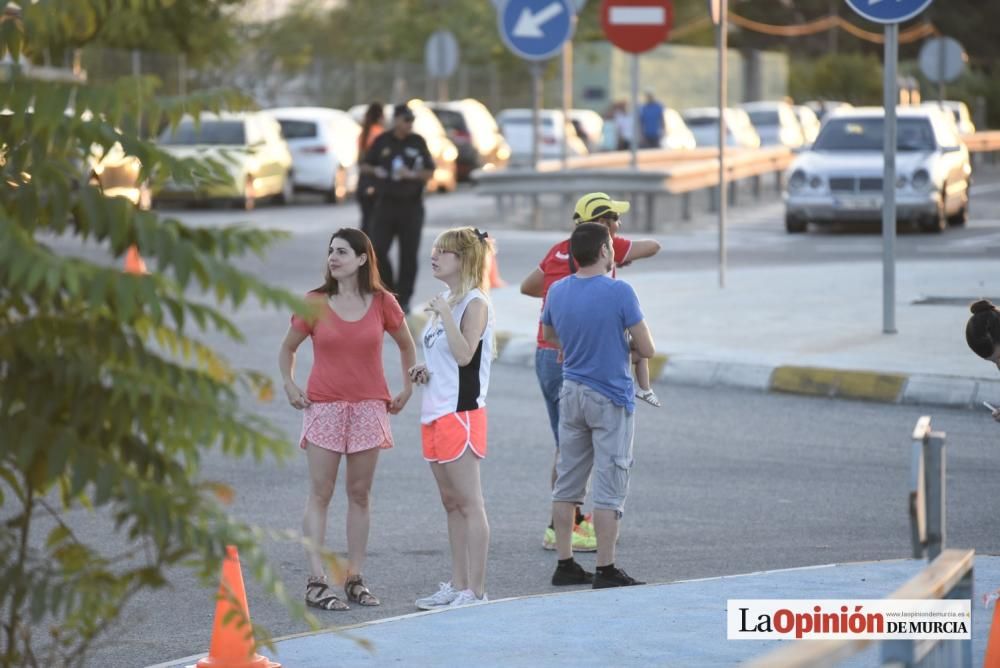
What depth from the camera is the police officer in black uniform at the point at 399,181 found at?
16547 millimetres

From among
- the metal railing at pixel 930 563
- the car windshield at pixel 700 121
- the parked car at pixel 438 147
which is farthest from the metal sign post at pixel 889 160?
the car windshield at pixel 700 121

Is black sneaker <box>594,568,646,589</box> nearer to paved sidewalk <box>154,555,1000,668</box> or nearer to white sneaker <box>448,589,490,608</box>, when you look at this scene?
paved sidewalk <box>154,555,1000,668</box>

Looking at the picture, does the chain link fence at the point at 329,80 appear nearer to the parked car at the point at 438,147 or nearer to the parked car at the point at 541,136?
the parked car at the point at 541,136

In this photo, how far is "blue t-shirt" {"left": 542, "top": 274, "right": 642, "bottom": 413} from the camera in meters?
7.53

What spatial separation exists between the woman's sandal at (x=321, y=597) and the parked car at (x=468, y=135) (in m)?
32.6

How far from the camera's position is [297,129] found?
3419 centimetres

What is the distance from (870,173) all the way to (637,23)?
706cm

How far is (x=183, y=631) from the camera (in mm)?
6855

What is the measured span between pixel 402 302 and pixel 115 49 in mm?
26071

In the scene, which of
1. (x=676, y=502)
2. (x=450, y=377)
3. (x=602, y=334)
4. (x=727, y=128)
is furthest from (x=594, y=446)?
(x=727, y=128)

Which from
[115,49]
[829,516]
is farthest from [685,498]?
[115,49]

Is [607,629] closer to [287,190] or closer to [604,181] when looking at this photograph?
[604,181]

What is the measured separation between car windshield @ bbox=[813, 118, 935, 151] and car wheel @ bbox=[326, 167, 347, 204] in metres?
9.77

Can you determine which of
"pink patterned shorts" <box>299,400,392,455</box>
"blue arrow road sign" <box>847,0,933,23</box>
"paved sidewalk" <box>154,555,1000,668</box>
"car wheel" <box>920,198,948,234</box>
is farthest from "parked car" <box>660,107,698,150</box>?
"paved sidewalk" <box>154,555,1000,668</box>
